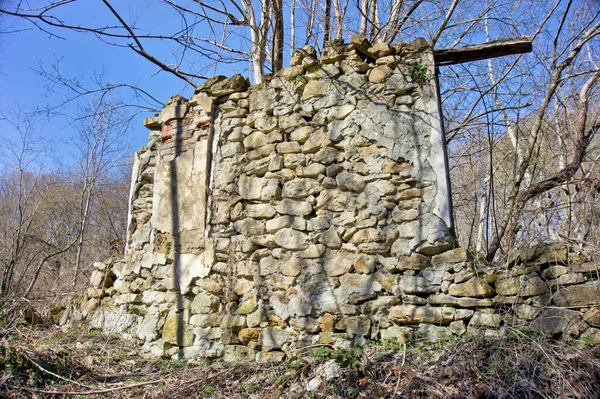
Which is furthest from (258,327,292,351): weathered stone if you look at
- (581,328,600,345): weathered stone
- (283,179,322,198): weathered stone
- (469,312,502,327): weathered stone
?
(581,328,600,345): weathered stone

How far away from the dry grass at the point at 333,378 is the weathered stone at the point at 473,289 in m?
0.32

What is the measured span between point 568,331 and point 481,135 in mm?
4654

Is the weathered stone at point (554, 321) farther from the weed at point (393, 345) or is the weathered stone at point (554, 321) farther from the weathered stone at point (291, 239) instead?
the weathered stone at point (291, 239)

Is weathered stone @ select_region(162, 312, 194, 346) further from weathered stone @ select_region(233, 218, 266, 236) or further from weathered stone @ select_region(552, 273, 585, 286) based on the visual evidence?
weathered stone @ select_region(552, 273, 585, 286)

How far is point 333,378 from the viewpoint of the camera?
2816mm

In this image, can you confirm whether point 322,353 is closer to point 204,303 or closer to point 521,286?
point 204,303

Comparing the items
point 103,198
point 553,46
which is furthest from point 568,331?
point 103,198

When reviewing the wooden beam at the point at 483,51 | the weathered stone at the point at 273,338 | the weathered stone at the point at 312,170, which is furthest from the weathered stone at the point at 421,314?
the wooden beam at the point at 483,51

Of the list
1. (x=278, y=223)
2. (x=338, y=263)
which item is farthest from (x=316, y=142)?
(x=338, y=263)

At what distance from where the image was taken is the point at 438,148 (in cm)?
335

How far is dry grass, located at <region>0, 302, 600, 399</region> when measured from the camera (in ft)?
8.00

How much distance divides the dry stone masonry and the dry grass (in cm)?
20

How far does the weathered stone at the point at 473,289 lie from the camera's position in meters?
3.00

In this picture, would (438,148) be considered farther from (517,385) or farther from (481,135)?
(481,135)
